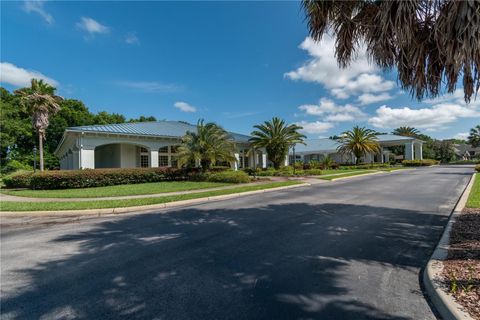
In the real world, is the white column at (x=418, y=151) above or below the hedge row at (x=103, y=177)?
above

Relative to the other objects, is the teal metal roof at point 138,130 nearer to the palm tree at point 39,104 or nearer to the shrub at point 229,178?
the palm tree at point 39,104

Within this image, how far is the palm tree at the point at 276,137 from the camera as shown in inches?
1132

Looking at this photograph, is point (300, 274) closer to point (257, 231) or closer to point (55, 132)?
point (257, 231)

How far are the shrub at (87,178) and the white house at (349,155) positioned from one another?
118 feet

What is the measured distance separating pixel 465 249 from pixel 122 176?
1804 centimetres

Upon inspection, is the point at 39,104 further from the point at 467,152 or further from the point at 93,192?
the point at 467,152

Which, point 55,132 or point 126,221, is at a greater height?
point 55,132

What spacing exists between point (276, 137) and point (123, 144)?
52.1ft

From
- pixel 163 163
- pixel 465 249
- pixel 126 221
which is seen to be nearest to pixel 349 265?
pixel 465 249

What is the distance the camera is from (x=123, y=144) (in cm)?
2489

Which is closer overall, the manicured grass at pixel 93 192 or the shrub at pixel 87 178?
the manicured grass at pixel 93 192

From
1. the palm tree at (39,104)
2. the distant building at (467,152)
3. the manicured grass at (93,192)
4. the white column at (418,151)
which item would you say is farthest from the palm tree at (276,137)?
the distant building at (467,152)

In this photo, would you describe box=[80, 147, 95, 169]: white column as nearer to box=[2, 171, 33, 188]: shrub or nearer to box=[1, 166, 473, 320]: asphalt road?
box=[2, 171, 33, 188]: shrub

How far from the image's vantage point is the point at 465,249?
15.1 feet
